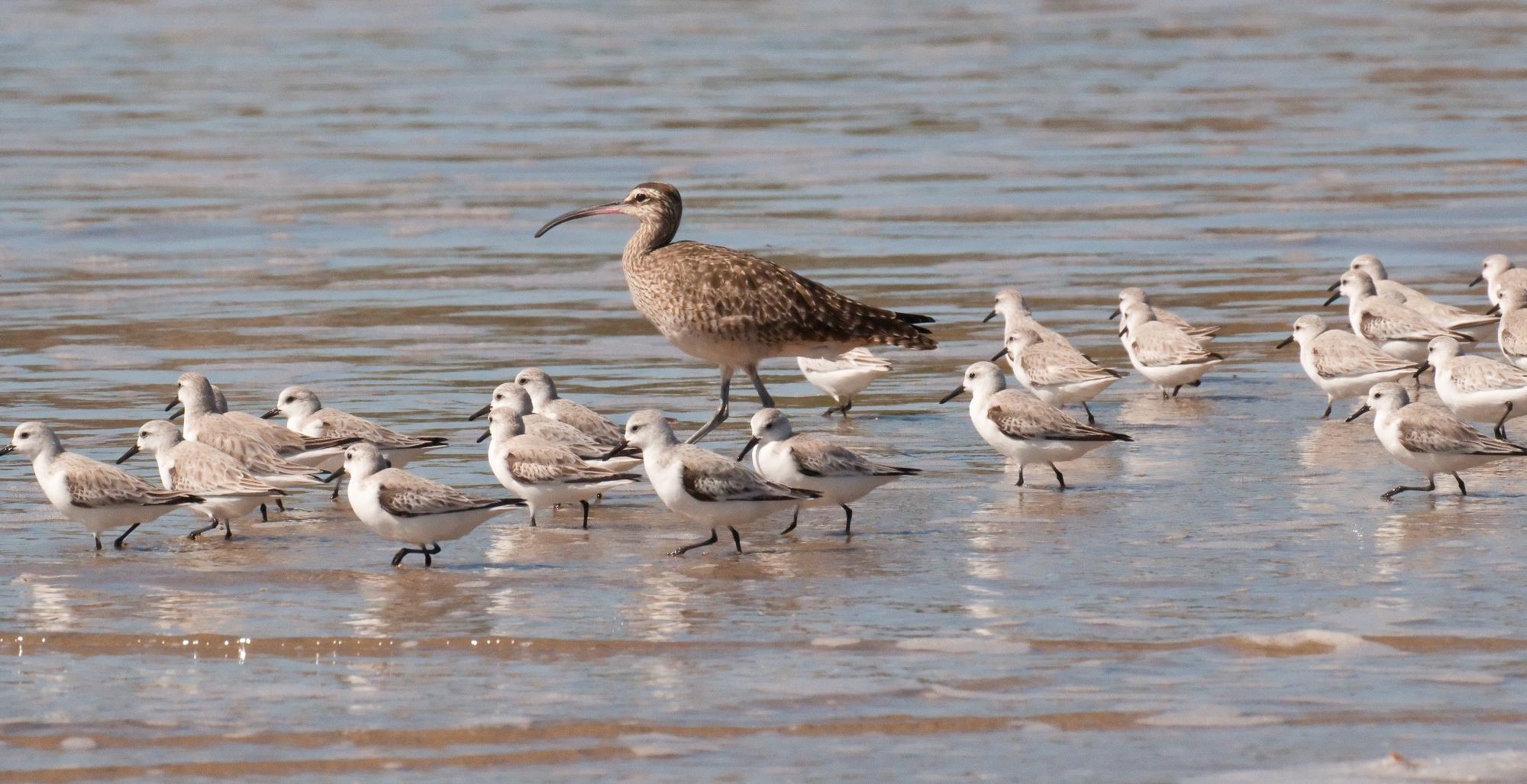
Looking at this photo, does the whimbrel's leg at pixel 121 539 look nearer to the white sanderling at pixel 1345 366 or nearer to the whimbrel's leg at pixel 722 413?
the whimbrel's leg at pixel 722 413

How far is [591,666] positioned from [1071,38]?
38265mm

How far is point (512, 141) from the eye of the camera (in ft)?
98.8

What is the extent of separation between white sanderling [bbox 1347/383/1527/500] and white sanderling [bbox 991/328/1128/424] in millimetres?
2818

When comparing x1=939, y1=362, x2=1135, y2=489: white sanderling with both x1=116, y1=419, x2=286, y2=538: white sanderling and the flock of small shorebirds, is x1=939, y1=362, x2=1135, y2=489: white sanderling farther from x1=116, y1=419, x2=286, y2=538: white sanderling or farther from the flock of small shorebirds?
x1=116, y1=419, x2=286, y2=538: white sanderling

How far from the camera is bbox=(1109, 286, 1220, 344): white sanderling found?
1550 cm

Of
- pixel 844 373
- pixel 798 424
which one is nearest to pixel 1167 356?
pixel 844 373

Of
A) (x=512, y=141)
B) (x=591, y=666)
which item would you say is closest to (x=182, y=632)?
(x=591, y=666)

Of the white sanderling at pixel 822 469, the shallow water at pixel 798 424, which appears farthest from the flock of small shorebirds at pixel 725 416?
the shallow water at pixel 798 424

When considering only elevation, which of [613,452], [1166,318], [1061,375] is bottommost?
[613,452]

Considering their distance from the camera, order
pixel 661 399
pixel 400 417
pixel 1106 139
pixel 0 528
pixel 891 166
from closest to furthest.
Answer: pixel 0 528, pixel 400 417, pixel 661 399, pixel 891 166, pixel 1106 139

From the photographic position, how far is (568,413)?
42.0 ft

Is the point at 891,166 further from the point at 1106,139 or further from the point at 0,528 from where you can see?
the point at 0,528

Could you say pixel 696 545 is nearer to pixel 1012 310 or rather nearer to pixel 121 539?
pixel 121 539

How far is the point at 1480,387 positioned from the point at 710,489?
5244mm
